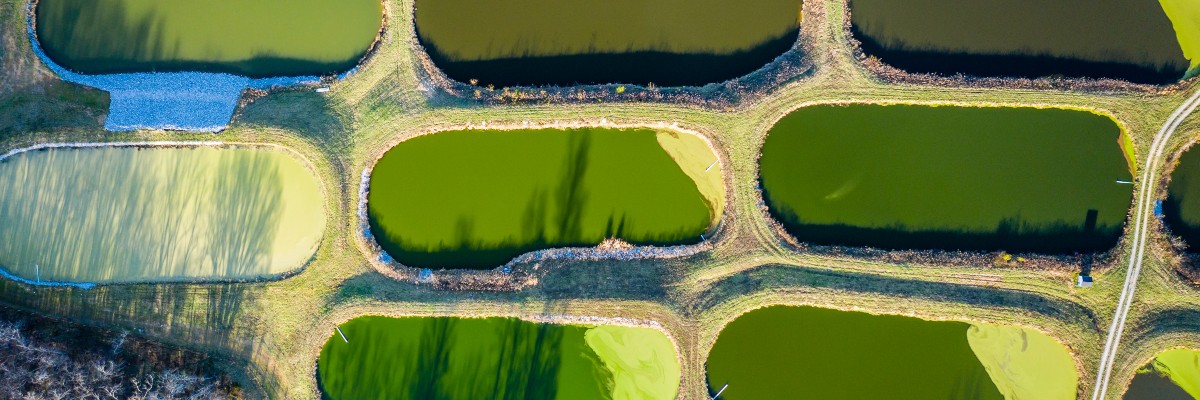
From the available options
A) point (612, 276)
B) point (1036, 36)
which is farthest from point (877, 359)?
point (1036, 36)

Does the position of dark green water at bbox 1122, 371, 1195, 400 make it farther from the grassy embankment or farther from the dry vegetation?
the dry vegetation

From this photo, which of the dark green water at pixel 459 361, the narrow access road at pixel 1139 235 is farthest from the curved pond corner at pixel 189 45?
the narrow access road at pixel 1139 235

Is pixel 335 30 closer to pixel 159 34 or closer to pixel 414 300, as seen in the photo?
pixel 159 34

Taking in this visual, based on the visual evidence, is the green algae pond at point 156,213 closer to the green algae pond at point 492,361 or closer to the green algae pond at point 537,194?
the green algae pond at point 537,194

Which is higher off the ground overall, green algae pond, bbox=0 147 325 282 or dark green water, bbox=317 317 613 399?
green algae pond, bbox=0 147 325 282

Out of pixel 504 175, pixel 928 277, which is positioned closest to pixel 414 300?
pixel 504 175

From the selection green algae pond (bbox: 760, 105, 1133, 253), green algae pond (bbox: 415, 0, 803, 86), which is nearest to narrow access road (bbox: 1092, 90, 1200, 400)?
green algae pond (bbox: 760, 105, 1133, 253)
